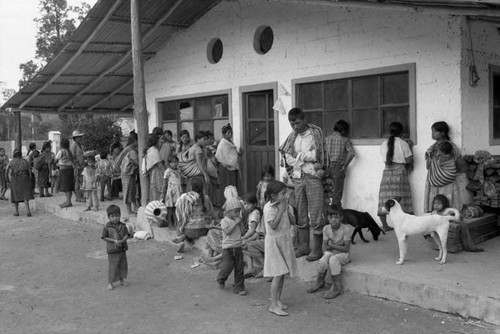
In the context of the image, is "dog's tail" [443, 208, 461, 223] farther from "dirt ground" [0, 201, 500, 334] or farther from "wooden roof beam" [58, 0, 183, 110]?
"wooden roof beam" [58, 0, 183, 110]

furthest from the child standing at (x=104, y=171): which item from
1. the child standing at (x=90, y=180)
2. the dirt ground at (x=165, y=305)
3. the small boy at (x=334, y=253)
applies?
the small boy at (x=334, y=253)

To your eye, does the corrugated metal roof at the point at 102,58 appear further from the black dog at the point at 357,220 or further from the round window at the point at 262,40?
the black dog at the point at 357,220

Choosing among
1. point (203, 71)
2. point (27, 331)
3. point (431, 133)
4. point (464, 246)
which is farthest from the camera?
point (203, 71)

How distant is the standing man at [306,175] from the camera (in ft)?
19.7

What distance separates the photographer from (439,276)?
5.07 metres

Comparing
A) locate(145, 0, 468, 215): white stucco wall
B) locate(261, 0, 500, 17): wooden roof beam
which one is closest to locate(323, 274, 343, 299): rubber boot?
locate(145, 0, 468, 215): white stucco wall

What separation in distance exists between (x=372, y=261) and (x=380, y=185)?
5.74 ft

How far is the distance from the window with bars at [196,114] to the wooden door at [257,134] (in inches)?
24.5

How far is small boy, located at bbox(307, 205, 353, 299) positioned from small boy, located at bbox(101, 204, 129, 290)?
2201mm

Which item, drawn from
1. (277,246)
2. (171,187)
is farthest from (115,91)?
(277,246)

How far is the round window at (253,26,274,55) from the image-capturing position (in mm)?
9302

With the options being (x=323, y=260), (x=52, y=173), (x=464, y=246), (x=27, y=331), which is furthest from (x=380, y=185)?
(x=52, y=173)

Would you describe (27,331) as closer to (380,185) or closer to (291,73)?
(380,185)

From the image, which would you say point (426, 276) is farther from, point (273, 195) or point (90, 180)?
point (90, 180)
